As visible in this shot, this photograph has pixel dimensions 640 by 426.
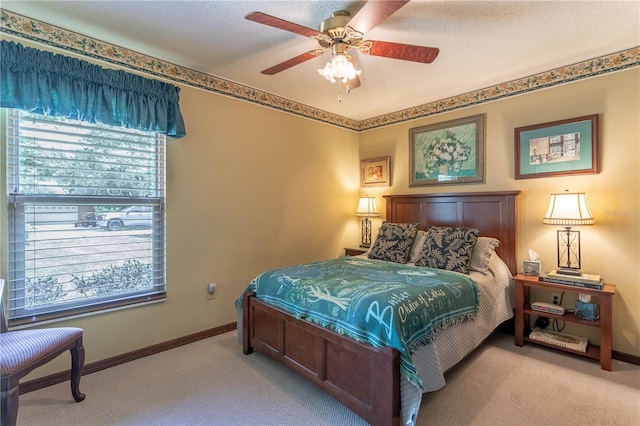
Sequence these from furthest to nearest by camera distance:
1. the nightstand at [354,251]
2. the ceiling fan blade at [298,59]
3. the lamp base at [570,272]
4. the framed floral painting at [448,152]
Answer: the nightstand at [354,251] → the framed floral painting at [448,152] → the lamp base at [570,272] → the ceiling fan blade at [298,59]

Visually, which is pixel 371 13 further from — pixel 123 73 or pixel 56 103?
pixel 56 103

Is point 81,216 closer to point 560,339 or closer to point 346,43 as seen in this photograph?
point 346,43

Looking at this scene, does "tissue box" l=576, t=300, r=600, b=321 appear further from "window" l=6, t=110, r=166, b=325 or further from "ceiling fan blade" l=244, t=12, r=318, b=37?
"window" l=6, t=110, r=166, b=325

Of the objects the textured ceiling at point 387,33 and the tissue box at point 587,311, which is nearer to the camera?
the textured ceiling at point 387,33

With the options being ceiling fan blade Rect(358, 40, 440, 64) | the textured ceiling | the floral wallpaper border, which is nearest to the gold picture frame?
the floral wallpaper border

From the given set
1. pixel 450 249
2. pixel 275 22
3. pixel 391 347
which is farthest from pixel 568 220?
pixel 275 22

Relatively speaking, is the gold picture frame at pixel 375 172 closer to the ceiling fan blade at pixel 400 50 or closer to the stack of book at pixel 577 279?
the stack of book at pixel 577 279

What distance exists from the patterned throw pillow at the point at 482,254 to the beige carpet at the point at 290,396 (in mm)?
762

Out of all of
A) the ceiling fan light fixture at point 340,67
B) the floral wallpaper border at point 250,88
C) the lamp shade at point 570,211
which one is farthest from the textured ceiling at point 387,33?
the lamp shade at point 570,211

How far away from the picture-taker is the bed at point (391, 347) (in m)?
1.65

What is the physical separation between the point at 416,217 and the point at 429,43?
2027 millimetres

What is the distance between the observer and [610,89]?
2.64m

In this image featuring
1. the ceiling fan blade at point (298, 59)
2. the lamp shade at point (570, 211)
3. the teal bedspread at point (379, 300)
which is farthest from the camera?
the lamp shade at point (570, 211)

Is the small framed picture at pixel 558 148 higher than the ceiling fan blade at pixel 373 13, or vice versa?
the ceiling fan blade at pixel 373 13
